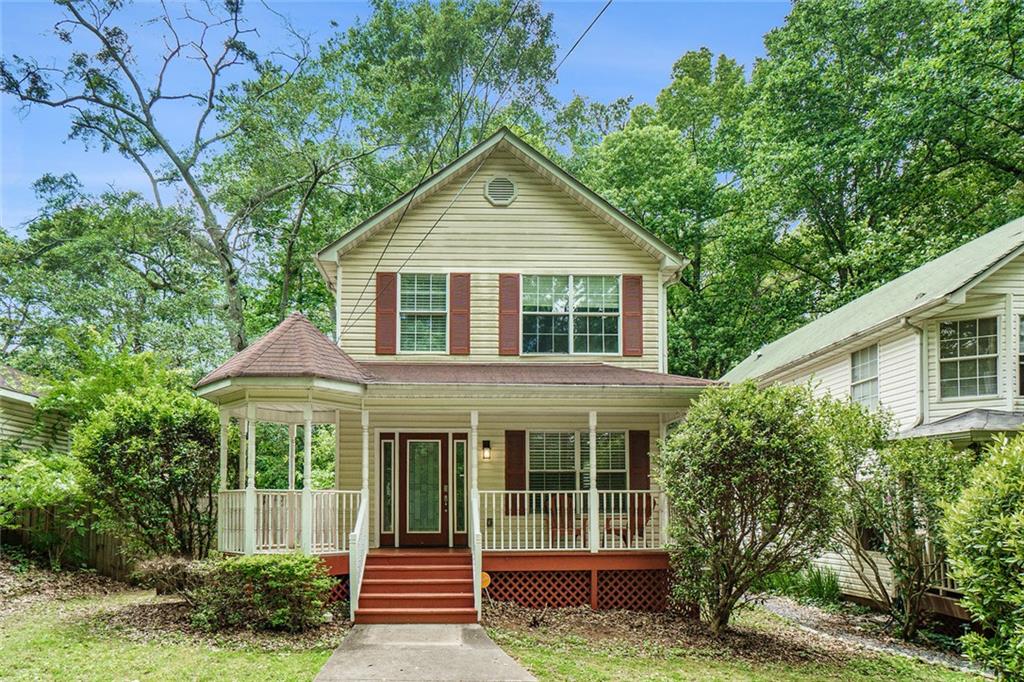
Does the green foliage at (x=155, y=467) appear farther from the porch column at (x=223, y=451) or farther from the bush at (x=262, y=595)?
the bush at (x=262, y=595)

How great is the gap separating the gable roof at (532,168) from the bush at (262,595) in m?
6.11

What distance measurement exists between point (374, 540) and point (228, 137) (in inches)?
650

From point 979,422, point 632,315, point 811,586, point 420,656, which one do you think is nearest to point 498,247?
point 632,315

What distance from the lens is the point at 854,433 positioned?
12.2 meters

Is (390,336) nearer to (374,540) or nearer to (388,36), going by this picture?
(374,540)

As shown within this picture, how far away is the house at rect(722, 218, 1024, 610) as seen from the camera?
12.4 m

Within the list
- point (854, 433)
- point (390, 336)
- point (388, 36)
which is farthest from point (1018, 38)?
point (388, 36)

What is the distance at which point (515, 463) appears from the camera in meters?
14.3

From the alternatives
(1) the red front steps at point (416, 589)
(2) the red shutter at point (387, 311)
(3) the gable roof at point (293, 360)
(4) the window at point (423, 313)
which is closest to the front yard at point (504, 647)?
(1) the red front steps at point (416, 589)

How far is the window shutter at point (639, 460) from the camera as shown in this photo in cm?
1430

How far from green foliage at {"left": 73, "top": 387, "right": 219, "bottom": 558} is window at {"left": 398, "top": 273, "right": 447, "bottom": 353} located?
3.74 metres

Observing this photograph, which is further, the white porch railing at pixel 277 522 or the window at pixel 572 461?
the window at pixel 572 461

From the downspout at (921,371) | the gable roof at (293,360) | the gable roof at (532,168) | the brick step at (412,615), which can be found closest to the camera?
the brick step at (412,615)

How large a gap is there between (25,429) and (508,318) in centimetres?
1234
